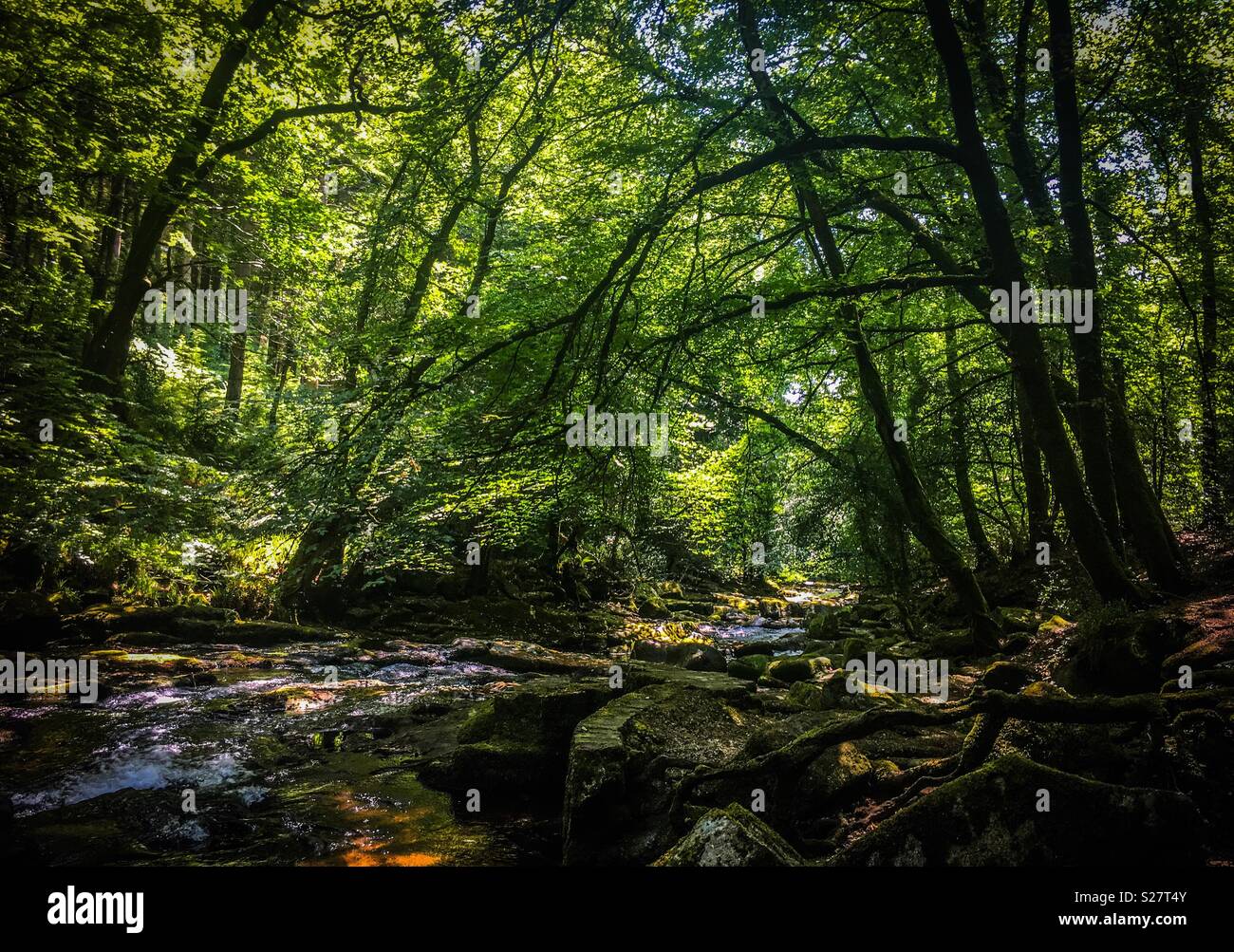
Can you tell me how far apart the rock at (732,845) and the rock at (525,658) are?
8.15 metres

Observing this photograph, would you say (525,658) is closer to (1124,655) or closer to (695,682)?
(695,682)

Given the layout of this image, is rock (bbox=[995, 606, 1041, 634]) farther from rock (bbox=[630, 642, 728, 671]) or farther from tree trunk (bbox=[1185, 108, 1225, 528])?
rock (bbox=[630, 642, 728, 671])

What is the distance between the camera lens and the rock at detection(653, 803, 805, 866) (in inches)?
107

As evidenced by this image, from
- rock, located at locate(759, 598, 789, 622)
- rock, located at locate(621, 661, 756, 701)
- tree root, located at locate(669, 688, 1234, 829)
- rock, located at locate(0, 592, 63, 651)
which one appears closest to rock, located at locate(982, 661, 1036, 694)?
tree root, located at locate(669, 688, 1234, 829)

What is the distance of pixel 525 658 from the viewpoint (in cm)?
1171

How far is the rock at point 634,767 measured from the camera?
4094 millimetres

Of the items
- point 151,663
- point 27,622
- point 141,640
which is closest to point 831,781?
point 151,663

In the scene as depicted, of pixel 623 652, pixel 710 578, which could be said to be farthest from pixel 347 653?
pixel 710 578

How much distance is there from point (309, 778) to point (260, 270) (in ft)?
47.0

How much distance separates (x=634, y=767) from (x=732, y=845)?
212 cm

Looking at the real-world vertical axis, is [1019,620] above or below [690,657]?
above

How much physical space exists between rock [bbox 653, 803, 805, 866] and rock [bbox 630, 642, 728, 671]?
7.44 meters

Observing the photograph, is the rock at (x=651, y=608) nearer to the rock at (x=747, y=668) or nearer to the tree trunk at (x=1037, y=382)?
the rock at (x=747, y=668)
